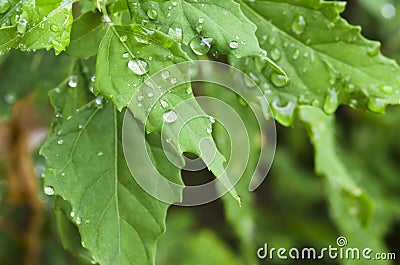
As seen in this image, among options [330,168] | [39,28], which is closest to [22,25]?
[39,28]


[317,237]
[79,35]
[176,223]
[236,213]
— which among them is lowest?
[317,237]

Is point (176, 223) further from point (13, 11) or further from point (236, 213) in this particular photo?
point (13, 11)

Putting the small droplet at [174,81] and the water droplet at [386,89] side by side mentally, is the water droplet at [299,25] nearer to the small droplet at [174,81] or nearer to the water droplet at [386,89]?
the water droplet at [386,89]

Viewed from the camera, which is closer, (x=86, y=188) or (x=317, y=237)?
(x=86, y=188)

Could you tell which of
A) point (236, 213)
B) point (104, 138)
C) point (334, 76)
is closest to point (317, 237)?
point (236, 213)

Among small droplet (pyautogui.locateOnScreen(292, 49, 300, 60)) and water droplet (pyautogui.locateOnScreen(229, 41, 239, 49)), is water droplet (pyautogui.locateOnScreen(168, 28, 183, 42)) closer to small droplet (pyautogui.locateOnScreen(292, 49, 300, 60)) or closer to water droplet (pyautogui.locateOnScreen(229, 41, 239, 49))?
water droplet (pyautogui.locateOnScreen(229, 41, 239, 49))

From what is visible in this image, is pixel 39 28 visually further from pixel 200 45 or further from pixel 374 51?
pixel 374 51

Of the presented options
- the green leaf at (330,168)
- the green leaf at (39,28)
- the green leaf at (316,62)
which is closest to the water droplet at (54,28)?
the green leaf at (39,28)

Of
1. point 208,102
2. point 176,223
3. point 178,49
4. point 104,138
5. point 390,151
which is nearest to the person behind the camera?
point 178,49
